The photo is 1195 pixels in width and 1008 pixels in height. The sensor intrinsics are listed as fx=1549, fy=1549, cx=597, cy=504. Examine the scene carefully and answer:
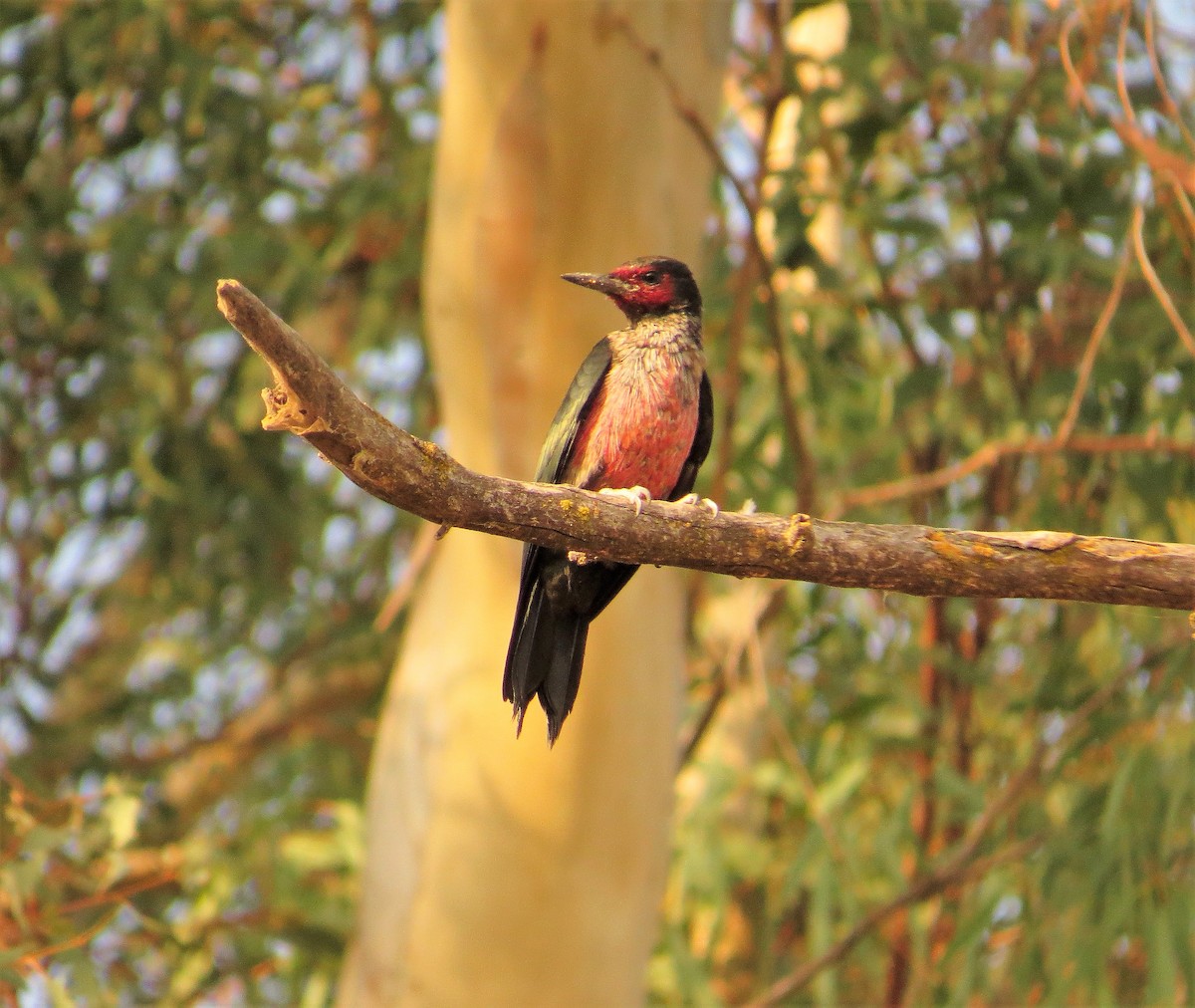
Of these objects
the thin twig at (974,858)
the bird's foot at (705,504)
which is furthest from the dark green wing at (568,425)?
the thin twig at (974,858)

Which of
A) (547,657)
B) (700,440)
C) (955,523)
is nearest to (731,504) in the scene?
(955,523)

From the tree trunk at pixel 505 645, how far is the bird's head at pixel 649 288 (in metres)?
0.84

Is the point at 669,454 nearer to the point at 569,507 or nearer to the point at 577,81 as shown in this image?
the point at 569,507

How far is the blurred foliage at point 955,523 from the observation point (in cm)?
443

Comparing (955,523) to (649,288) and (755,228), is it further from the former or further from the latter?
(649,288)

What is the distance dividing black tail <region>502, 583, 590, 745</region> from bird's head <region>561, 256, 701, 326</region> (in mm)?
732

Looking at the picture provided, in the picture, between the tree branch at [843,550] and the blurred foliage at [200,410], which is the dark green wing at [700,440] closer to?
the tree branch at [843,550]

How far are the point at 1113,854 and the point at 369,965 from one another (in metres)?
2.05

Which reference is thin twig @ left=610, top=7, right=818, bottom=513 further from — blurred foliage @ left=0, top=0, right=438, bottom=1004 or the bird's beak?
blurred foliage @ left=0, top=0, right=438, bottom=1004

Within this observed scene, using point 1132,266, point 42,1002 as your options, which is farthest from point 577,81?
point 42,1002

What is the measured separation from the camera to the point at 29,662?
5.94 metres

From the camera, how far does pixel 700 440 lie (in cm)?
330

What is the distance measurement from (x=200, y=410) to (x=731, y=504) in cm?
236

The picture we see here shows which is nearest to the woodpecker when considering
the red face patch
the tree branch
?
the red face patch
